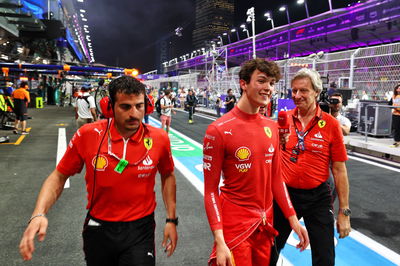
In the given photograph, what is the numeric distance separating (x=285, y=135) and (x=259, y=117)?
1.65 feet

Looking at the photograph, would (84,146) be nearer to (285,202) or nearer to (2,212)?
(285,202)

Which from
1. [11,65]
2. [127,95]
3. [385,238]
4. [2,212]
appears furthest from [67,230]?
[11,65]

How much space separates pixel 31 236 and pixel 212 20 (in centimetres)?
18004

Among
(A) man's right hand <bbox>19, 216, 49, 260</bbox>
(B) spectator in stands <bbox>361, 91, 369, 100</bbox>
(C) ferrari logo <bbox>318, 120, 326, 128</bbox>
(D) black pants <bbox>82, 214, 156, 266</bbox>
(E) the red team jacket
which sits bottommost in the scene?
(D) black pants <bbox>82, 214, 156, 266</bbox>

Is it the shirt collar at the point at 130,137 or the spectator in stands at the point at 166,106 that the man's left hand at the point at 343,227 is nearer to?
the shirt collar at the point at 130,137

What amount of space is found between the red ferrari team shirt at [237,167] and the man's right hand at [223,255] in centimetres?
15

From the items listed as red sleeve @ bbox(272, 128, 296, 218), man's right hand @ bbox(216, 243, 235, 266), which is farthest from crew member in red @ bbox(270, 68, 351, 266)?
man's right hand @ bbox(216, 243, 235, 266)

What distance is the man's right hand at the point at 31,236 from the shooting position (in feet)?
6.15

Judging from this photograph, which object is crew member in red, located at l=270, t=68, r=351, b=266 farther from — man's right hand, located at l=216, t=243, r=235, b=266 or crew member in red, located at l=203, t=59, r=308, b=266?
man's right hand, located at l=216, t=243, r=235, b=266

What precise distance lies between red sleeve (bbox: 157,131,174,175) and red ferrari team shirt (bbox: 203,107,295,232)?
344 millimetres

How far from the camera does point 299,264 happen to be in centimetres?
363

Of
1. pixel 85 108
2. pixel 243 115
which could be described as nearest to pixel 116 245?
pixel 243 115

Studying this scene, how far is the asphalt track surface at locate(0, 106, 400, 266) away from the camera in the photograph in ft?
12.6

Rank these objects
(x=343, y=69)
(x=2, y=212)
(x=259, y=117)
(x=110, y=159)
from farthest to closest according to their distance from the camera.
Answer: (x=343, y=69) → (x=2, y=212) → (x=259, y=117) → (x=110, y=159)
